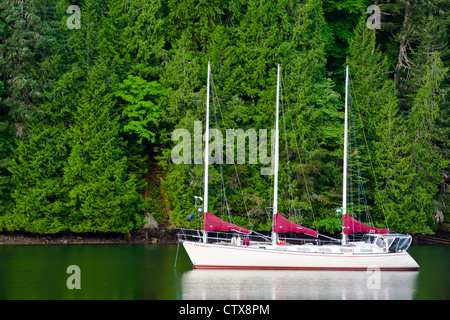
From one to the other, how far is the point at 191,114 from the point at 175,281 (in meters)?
→ 25.6

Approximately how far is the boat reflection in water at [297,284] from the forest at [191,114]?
1724 cm

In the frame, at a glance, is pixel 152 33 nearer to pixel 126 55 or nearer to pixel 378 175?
pixel 126 55

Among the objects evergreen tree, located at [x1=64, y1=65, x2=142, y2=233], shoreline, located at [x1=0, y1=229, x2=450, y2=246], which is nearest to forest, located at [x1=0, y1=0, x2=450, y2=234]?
evergreen tree, located at [x1=64, y1=65, x2=142, y2=233]

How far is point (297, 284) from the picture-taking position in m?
44.8

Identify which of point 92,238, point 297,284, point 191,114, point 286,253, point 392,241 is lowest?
point 297,284

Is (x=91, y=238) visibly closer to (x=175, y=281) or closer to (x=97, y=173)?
(x=97, y=173)

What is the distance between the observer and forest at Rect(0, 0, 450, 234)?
66.2m

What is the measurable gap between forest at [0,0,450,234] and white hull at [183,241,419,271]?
1553cm

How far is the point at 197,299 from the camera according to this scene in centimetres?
3944

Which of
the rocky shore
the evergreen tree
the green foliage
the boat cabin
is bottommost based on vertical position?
the rocky shore

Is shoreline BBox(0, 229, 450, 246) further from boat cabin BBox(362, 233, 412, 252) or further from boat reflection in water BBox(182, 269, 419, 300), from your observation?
boat cabin BBox(362, 233, 412, 252)

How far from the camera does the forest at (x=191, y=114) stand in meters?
66.2

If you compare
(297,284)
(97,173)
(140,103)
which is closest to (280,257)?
(297,284)

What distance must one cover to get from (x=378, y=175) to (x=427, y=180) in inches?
161
